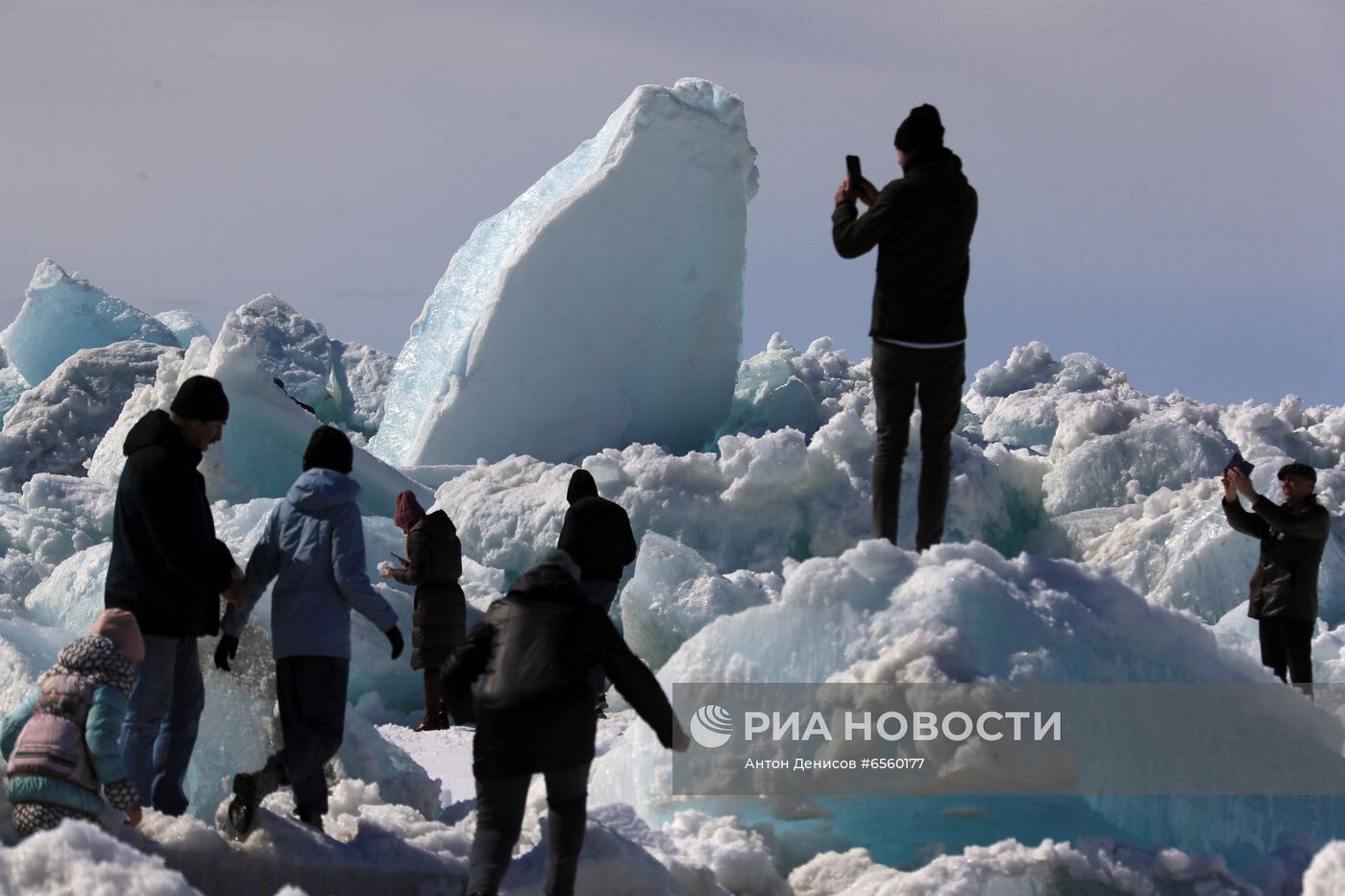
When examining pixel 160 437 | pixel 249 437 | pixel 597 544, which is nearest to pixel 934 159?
pixel 597 544

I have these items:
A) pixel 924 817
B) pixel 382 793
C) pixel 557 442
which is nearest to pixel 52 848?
pixel 382 793

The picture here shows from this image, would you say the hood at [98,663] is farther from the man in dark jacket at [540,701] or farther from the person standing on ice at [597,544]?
the person standing on ice at [597,544]

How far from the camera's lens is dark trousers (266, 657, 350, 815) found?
3881 millimetres

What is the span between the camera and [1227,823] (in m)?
4.61

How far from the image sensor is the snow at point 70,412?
1384 centimetres

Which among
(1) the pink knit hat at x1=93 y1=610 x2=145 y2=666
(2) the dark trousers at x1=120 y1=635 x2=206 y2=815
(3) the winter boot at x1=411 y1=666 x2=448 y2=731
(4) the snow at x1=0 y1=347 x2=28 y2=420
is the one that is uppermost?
(4) the snow at x1=0 y1=347 x2=28 y2=420

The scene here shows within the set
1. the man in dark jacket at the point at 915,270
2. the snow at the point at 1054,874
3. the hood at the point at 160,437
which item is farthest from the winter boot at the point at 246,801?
the man in dark jacket at the point at 915,270

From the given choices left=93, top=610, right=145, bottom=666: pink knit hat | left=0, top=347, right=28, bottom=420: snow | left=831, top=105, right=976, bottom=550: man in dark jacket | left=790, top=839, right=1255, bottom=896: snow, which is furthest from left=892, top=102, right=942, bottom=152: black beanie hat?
left=0, top=347, right=28, bottom=420: snow

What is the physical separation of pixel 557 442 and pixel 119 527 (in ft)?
28.3

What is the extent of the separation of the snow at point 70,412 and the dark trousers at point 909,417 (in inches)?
404

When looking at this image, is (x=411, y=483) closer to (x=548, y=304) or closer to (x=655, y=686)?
(x=548, y=304)

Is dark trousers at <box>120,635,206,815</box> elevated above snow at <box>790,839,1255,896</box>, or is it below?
above

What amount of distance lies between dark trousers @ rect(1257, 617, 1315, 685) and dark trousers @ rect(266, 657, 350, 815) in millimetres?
3292

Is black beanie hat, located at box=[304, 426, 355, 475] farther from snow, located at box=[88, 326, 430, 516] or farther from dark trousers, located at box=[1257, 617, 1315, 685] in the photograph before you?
snow, located at box=[88, 326, 430, 516]
